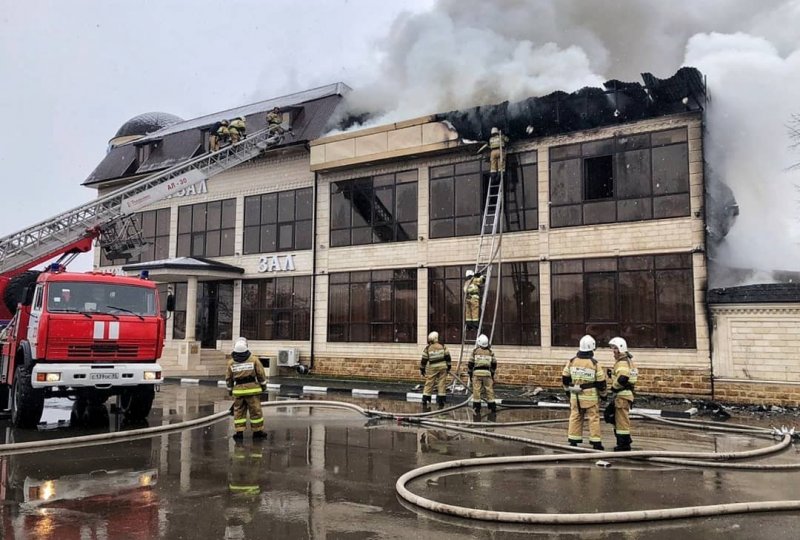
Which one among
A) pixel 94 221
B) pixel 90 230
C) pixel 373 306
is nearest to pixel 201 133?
pixel 94 221

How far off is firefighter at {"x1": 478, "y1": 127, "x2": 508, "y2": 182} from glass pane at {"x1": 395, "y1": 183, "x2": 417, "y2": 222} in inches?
114

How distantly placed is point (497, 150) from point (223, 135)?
9.83 m

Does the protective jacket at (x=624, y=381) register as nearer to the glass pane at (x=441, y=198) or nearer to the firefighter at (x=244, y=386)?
the firefighter at (x=244, y=386)

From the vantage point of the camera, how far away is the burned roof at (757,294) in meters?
13.3

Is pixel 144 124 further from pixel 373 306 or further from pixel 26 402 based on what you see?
pixel 26 402

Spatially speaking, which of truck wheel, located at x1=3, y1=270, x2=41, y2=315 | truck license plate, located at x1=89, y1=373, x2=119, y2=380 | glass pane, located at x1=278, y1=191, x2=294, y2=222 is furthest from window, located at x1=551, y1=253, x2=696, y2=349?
truck wheel, located at x1=3, y1=270, x2=41, y2=315

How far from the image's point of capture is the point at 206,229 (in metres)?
23.5

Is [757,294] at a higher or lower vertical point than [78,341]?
higher

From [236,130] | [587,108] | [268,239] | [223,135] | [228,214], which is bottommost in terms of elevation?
[268,239]

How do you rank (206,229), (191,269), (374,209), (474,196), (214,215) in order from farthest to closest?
(206,229)
(214,215)
(191,269)
(374,209)
(474,196)

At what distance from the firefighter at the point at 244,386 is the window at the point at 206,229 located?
562 inches

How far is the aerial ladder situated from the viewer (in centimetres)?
1343

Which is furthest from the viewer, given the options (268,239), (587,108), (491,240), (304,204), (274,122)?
(268,239)

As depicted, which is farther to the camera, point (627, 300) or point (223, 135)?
point (223, 135)
